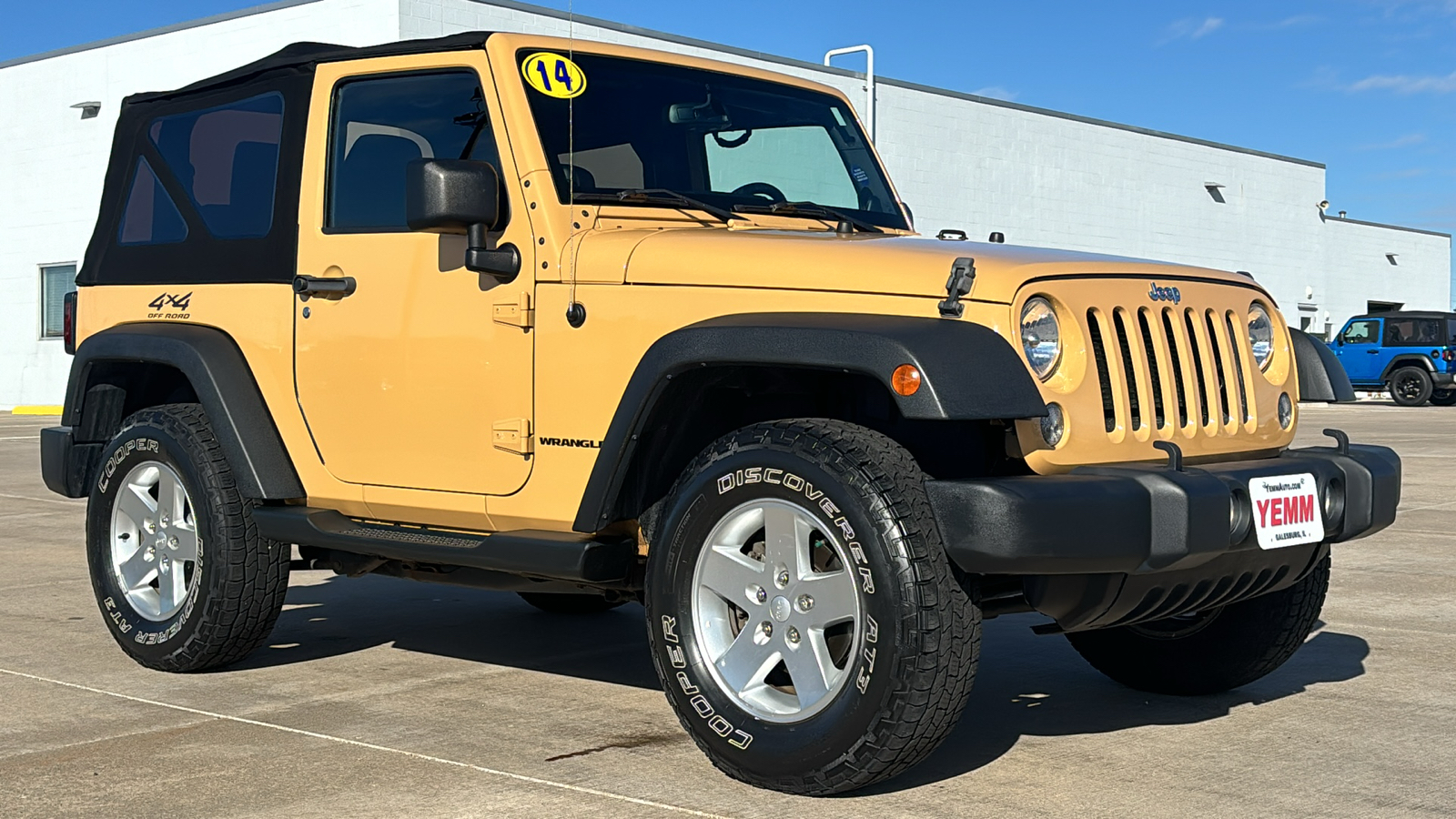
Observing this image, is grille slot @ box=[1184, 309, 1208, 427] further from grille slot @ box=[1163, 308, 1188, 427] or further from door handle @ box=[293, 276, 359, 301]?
door handle @ box=[293, 276, 359, 301]

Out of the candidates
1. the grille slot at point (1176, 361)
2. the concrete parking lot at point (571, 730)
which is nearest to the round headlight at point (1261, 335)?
the grille slot at point (1176, 361)

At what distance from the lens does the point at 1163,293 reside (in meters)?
4.28

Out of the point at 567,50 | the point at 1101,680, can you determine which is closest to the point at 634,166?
the point at 567,50

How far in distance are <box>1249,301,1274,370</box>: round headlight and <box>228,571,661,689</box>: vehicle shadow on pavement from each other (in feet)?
7.30

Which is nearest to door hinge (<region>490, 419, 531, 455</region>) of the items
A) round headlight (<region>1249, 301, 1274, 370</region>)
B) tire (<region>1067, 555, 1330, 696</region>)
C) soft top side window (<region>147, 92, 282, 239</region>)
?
soft top side window (<region>147, 92, 282, 239</region>)

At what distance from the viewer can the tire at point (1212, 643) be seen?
193 inches

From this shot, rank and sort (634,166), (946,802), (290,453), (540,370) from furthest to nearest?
(290,453)
(634,166)
(540,370)
(946,802)

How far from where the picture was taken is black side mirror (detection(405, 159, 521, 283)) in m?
4.54

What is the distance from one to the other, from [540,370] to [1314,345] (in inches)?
91.9

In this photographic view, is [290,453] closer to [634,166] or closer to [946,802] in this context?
[634,166]

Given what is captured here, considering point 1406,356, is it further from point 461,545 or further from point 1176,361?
point 461,545

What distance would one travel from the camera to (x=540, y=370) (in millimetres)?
4617

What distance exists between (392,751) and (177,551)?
66.6 inches

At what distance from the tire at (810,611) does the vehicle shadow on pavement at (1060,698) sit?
27 centimetres
